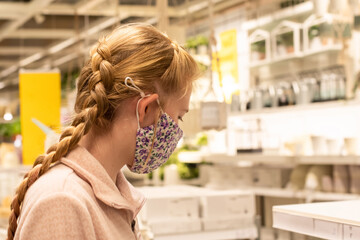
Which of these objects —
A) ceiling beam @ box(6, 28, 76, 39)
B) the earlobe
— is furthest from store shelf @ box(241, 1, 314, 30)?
ceiling beam @ box(6, 28, 76, 39)

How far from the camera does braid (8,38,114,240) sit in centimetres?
128

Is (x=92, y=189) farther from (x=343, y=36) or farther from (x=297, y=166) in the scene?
(x=297, y=166)

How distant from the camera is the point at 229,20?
8.34 metres

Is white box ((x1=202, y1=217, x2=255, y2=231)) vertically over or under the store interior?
under

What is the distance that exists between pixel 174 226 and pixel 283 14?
376 centimetres

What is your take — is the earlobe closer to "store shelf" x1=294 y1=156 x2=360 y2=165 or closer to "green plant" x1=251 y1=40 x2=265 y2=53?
"store shelf" x1=294 y1=156 x2=360 y2=165

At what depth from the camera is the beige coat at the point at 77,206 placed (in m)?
1.16

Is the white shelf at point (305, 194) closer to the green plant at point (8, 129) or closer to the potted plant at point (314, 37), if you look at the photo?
the potted plant at point (314, 37)

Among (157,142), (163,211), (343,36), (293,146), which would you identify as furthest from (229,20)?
(157,142)

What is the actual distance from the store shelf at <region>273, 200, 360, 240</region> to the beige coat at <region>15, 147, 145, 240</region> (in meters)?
0.75

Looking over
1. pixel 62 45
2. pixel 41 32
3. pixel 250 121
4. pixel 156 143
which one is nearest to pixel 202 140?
pixel 250 121

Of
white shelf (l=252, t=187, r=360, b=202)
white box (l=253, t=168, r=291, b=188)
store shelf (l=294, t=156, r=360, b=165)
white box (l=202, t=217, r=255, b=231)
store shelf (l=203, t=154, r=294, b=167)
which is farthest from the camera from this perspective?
white box (l=253, t=168, r=291, b=188)

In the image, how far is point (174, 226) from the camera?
340cm

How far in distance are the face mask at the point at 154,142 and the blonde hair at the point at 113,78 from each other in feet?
0.12
